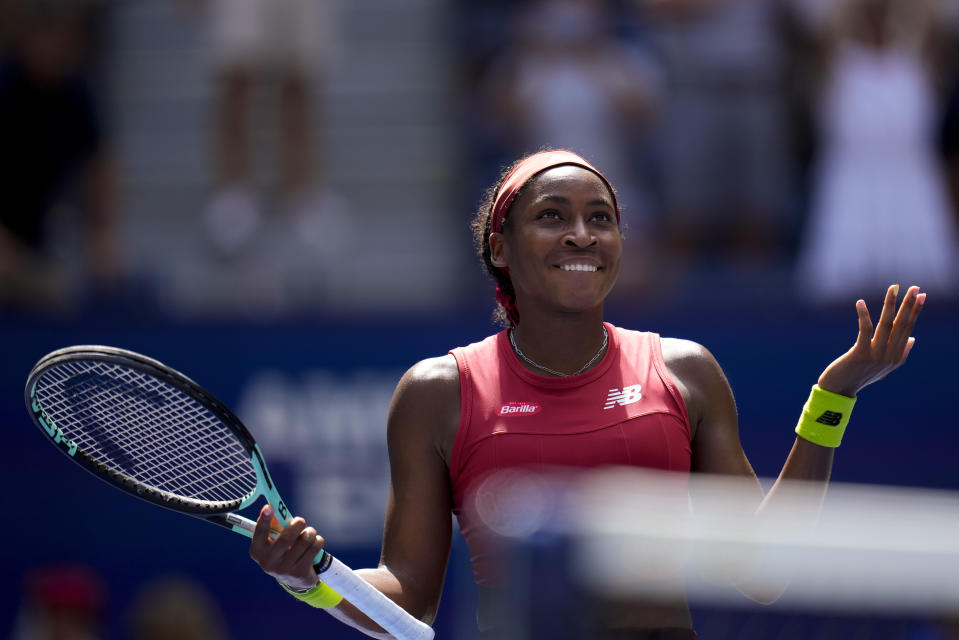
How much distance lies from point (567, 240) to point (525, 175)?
0.73 ft

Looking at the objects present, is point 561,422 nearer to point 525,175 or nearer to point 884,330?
point 525,175

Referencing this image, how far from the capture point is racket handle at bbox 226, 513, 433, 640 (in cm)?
302

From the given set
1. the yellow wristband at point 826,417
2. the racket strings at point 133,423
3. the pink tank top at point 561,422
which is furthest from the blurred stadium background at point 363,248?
the yellow wristband at point 826,417

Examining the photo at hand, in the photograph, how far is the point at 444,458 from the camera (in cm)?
328

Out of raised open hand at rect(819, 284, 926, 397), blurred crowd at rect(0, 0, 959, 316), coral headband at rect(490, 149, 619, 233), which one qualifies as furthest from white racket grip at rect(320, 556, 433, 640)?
blurred crowd at rect(0, 0, 959, 316)

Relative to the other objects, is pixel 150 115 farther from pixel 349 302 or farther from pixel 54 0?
pixel 349 302

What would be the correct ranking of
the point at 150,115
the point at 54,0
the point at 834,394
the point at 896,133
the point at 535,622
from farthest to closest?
the point at 150,115, the point at 54,0, the point at 896,133, the point at 834,394, the point at 535,622

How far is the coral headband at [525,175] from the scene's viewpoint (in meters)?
3.33

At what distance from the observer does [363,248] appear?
894cm

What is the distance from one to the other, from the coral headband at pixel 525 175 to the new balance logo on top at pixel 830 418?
66cm

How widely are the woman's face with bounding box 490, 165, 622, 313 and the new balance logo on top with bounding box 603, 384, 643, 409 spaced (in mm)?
207

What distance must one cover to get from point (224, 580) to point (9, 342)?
159 cm

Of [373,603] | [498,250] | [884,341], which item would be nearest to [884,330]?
[884,341]

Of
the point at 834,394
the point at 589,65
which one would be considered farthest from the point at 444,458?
the point at 589,65
